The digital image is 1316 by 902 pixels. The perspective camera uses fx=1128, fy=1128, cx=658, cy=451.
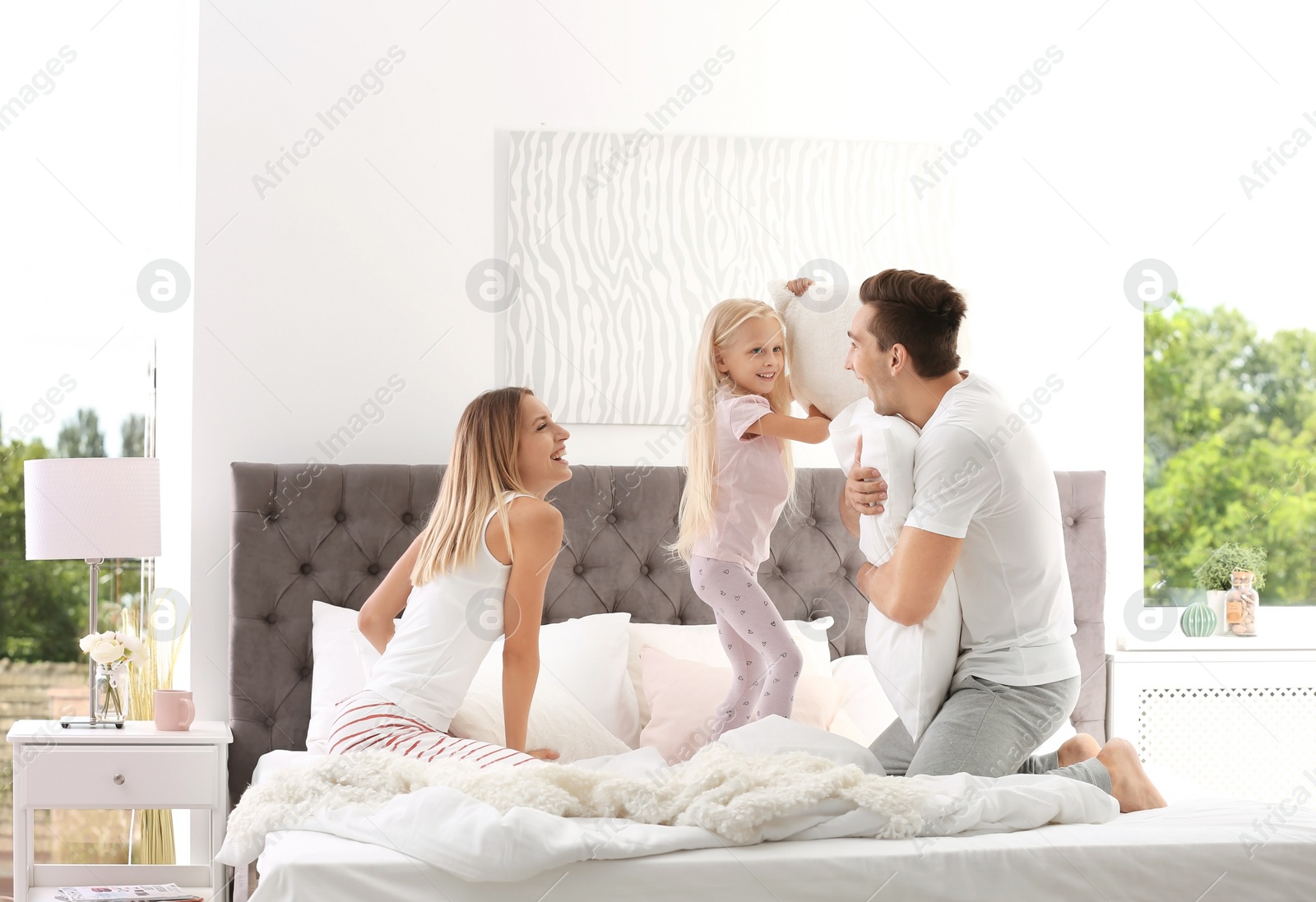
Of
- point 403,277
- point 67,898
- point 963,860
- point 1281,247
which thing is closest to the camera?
point 963,860

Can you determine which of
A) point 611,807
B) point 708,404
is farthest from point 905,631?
point 708,404

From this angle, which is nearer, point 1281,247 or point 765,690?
point 765,690

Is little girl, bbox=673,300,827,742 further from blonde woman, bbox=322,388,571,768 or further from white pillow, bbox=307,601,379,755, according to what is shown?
white pillow, bbox=307,601,379,755

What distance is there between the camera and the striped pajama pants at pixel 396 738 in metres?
2.12

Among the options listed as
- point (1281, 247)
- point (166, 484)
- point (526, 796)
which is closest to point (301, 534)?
point (166, 484)

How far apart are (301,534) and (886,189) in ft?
6.62

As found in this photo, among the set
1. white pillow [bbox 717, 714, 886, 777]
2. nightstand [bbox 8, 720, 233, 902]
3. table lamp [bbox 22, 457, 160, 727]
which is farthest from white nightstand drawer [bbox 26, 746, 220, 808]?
white pillow [bbox 717, 714, 886, 777]

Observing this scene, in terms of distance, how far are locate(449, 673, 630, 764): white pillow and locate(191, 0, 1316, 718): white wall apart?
0.88m

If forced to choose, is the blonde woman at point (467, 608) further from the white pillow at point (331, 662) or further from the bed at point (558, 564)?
the bed at point (558, 564)

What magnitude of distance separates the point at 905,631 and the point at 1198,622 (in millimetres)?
1824

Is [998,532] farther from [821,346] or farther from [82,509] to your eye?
[82,509]

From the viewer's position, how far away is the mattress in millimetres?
1604

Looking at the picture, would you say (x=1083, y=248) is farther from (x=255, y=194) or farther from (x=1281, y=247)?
(x=255, y=194)

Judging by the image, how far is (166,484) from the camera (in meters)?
3.35
